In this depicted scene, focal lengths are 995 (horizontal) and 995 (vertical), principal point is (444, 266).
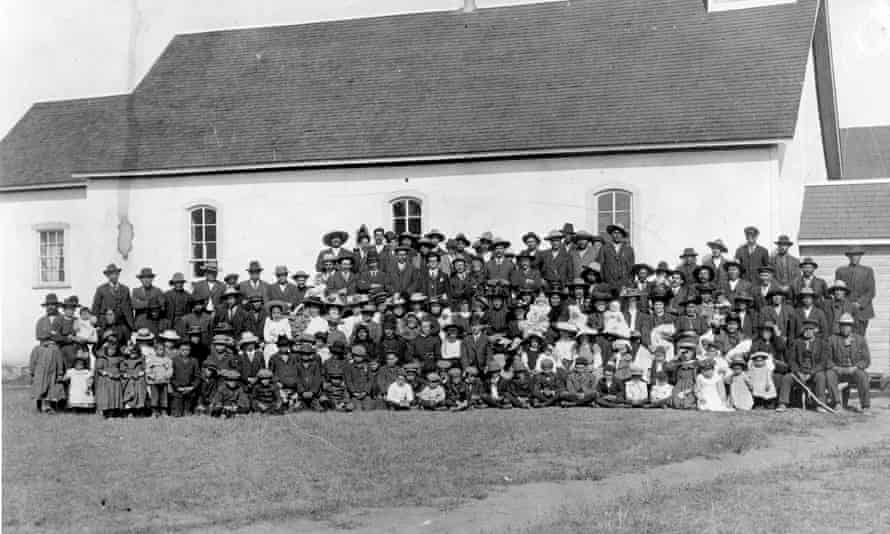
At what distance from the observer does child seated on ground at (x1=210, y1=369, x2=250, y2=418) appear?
12578 millimetres

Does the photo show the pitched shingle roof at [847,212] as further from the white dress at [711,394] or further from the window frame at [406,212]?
the window frame at [406,212]

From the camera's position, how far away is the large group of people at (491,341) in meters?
12.4

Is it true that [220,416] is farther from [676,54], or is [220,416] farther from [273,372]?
[676,54]

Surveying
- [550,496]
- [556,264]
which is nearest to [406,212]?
[556,264]

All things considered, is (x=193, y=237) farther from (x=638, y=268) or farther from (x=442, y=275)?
(x=638, y=268)

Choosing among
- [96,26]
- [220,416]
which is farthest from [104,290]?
[96,26]

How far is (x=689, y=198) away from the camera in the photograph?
647 inches

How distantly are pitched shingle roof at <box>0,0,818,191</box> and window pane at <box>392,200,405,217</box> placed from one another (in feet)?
3.14

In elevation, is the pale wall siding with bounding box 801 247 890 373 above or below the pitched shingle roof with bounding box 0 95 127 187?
below

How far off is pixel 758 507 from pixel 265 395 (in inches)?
275

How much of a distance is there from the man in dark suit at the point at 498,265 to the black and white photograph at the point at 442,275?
5 centimetres

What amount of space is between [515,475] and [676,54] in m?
11.4

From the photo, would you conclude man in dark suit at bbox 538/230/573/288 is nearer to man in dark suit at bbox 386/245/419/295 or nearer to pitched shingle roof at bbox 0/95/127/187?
man in dark suit at bbox 386/245/419/295

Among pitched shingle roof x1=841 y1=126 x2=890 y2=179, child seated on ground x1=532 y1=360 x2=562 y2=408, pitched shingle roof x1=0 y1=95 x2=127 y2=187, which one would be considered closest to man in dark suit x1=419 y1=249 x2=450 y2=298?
child seated on ground x1=532 y1=360 x2=562 y2=408
